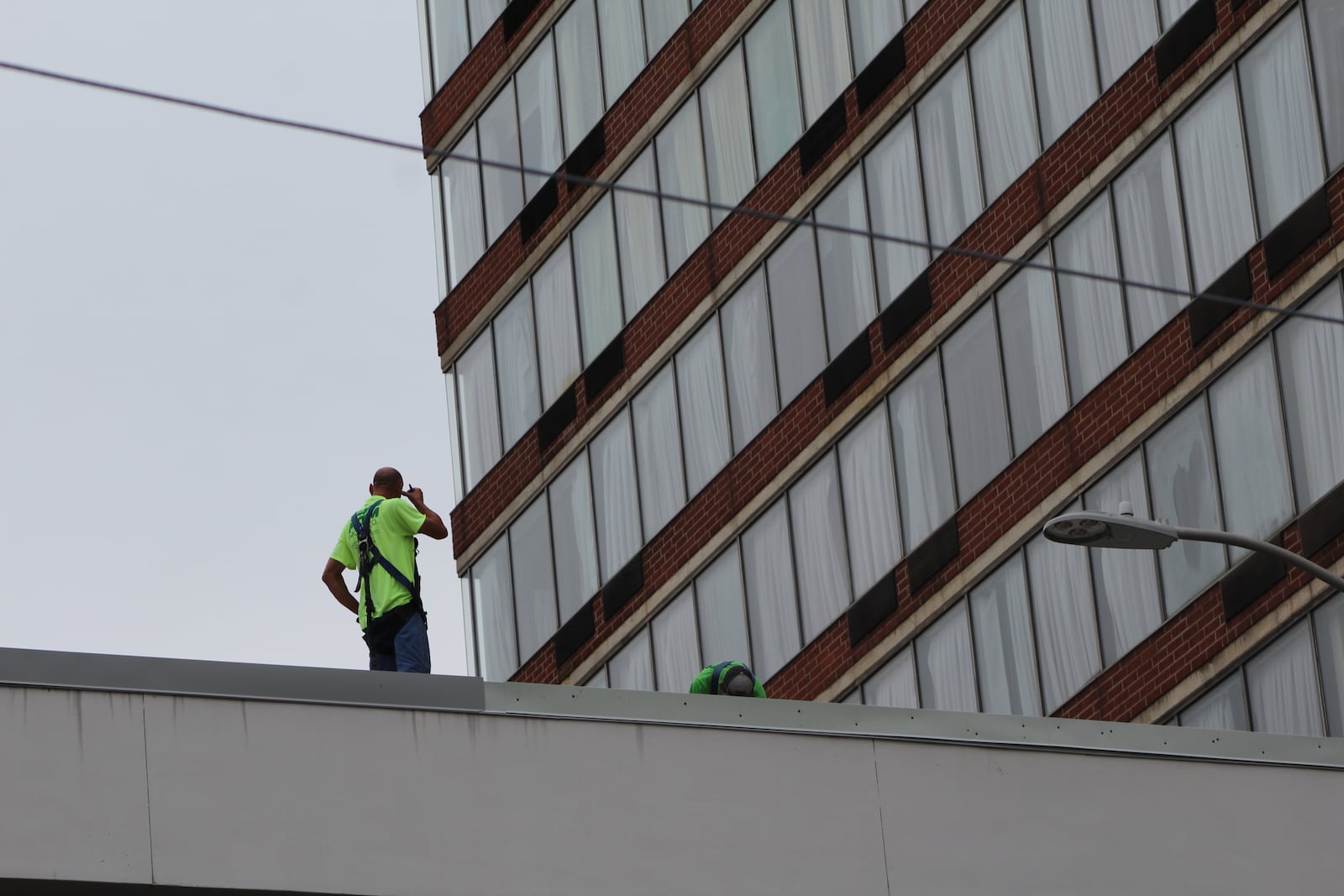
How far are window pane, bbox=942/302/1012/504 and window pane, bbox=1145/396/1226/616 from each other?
8.06ft

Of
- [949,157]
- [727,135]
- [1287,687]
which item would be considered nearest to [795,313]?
[727,135]

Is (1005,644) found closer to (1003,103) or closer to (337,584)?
(1003,103)

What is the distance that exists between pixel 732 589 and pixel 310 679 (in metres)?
19.7

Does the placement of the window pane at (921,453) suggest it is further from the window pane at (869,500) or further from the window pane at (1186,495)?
the window pane at (1186,495)

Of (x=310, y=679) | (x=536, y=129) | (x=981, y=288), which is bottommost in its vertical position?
(x=310, y=679)

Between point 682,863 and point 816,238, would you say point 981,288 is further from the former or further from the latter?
point 682,863

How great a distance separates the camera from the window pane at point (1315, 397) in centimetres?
2658

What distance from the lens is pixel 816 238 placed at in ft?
111

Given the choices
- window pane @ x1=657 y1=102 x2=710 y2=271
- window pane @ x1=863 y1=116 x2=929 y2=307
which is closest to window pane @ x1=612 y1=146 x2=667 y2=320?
window pane @ x1=657 y1=102 x2=710 y2=271

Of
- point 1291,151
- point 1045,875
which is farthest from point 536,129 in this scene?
point 1045,875

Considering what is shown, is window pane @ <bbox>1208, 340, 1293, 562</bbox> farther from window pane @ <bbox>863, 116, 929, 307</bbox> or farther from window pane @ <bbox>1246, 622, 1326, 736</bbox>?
window pane @ <bbox>863, 116, 929, 307</bbox>

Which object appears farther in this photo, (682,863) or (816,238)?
(816,238)

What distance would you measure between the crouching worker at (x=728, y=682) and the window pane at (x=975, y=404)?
13.6 m

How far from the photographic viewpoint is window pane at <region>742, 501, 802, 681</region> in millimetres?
33875
